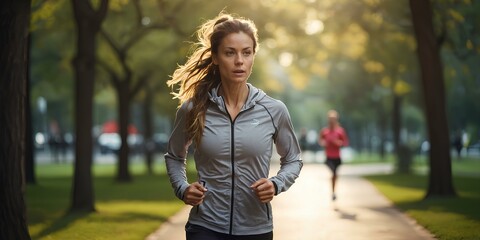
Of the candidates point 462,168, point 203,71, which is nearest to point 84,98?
point 203,71

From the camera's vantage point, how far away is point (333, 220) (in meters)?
16.5

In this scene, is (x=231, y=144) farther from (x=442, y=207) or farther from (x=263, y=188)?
(x=442, y=207)

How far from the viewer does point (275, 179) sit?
541 centimetres

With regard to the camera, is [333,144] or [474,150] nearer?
[333,144]

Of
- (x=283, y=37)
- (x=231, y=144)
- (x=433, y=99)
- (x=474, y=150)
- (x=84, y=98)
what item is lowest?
(x=474, y=150)

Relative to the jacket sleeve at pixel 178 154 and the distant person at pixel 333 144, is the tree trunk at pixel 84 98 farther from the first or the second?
the jacket sleeve at pixel 178 154

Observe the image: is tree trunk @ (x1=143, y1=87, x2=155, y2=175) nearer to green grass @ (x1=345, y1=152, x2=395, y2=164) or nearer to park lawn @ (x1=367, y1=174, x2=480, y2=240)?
park lawn @ (x1=367, y1=174, x2=480, y2=240)

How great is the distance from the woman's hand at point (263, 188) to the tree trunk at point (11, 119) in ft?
20.4

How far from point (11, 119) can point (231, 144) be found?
6.26 meters

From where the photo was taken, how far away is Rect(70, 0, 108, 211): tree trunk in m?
19.4

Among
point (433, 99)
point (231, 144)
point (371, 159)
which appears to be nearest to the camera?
point (231, 144)

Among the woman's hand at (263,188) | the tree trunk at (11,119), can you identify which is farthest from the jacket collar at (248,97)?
the tree trunk at (11,119)

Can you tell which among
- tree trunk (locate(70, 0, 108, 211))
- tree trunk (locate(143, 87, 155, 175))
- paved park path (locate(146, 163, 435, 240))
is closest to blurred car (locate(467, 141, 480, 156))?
tree trunk (locate(143, 87, 155, 175))

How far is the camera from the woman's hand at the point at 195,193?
5238 millimetres
